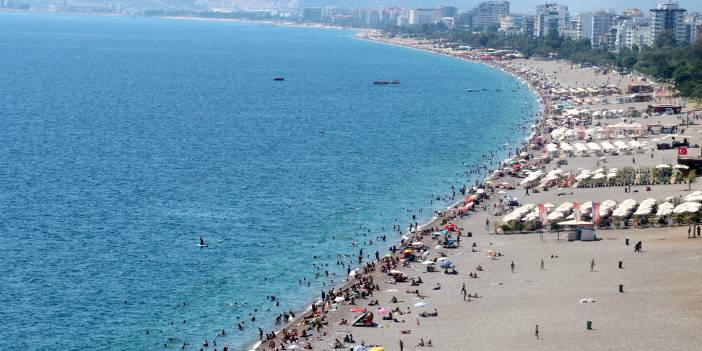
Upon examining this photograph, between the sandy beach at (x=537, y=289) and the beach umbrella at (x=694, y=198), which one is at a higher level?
the beach umbrella at (x=694, y=198)

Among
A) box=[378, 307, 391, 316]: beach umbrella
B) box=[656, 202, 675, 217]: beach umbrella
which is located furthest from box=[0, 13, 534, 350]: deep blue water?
box=[656, 202, 675, 217]: beach umbrella

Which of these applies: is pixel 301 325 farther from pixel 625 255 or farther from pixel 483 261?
pixel 625 255

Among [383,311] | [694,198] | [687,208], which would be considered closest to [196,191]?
[383,311]

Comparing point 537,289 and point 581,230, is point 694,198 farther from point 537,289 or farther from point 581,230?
point 537,289

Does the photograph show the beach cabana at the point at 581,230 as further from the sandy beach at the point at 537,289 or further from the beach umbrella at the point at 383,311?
the beach umbrella at the point at 383,311

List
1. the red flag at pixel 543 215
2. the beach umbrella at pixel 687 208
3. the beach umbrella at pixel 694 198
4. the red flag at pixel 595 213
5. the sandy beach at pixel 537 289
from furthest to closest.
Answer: the beach umbrella at pixel 694 198
the red flag at pixel 543 215
the red flag at pixel 595 213
the beach umbrella at pixel 687 208
the sandy beach at pixel 537 289

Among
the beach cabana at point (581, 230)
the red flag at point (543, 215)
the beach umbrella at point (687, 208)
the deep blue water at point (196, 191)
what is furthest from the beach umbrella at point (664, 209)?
the deep blue water at point (196, 191)
